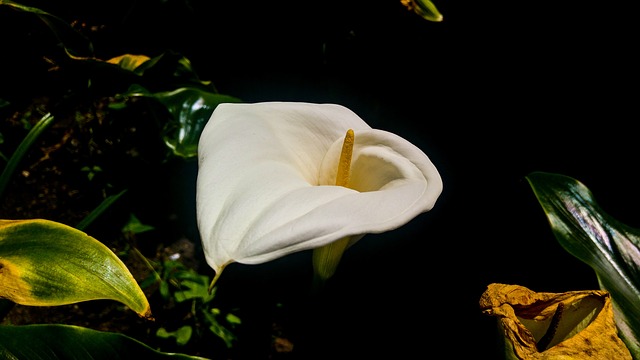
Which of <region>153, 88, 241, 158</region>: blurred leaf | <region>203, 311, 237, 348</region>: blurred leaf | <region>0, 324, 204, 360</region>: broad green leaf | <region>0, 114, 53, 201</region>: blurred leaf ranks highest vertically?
<region>153, 88, 241, 158</region>: blurred leaf

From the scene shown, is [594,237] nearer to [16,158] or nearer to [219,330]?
[219,330]

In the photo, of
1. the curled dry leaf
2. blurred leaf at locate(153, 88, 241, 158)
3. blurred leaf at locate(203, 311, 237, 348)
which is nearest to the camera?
the curled dry leaf

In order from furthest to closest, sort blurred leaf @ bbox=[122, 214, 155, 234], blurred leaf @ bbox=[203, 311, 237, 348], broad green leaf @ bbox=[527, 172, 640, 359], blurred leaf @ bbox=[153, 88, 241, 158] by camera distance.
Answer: blurred leaf @ bbox=[122, 214, 155, 234] < blurred leaf @ bbox=[203, 311, 237, 348] < blurred leaf @ bbox=[153, 88, 241, 158] < broad green leaf @ bbox=[527, 172, 640, 359]

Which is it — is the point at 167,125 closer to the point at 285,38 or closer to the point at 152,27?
the point at 152,27

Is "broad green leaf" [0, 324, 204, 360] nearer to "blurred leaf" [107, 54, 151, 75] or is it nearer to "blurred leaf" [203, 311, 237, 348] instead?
"blurred leaf" [203, 311, 237, 348]

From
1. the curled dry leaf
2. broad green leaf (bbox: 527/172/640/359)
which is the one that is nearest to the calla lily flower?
the curled dry leaf

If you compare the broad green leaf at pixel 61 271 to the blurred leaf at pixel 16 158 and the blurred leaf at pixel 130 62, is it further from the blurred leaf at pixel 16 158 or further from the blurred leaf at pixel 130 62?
the blurred leaf at pixel 130 62

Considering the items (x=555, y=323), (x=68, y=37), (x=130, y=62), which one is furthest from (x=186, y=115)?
(x=555, y=323)

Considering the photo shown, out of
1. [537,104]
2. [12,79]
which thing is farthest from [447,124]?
[12,79]

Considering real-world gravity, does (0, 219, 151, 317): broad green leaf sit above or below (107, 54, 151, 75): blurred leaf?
below
